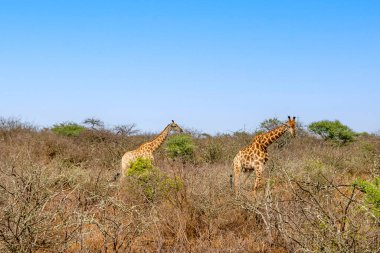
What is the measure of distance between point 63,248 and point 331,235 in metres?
2.21

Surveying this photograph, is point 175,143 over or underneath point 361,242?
over

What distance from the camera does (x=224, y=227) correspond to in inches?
239

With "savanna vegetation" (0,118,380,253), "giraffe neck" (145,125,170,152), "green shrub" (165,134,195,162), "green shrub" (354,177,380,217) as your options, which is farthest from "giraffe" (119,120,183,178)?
"green shrub" (354,177,380,217)

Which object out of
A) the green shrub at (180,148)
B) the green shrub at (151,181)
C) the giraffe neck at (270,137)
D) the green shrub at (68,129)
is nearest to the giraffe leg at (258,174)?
the giraffe neck at (270,137)

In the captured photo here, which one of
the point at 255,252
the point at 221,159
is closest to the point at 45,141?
the point at 221,159

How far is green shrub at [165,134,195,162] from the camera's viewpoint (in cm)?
1473

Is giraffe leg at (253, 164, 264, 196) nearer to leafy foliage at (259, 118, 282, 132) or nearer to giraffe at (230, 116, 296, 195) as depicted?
giraffe at (230, 116, 296, 195)

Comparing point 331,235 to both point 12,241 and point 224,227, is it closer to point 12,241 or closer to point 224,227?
point 12,241

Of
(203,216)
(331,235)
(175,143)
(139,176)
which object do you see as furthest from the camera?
(175,143)

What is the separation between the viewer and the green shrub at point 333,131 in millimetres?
21602

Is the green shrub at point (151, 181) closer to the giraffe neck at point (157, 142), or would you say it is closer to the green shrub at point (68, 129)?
the giraffe neck at point (157, 142)

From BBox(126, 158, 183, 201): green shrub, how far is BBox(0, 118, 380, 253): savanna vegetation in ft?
0.06

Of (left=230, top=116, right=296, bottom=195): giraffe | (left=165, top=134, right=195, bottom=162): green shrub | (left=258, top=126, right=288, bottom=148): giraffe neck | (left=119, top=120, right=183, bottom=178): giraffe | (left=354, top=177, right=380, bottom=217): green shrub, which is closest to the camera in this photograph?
(left=354, top=177, right=380, bottom=217): green shrub

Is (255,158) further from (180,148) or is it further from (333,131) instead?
(333,131)
